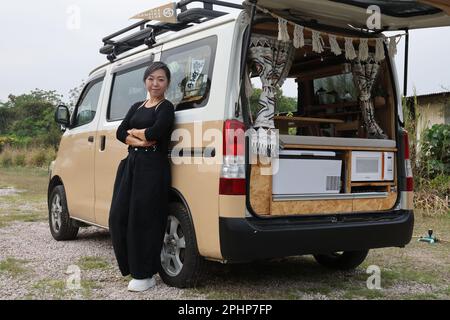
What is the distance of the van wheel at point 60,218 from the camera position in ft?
22.9

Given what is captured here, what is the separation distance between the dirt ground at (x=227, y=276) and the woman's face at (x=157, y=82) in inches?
64.6

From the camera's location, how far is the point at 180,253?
4656 millimetres

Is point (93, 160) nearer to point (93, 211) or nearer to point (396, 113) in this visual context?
point (93, 211)

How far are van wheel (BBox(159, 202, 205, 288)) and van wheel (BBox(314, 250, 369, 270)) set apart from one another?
173 cm

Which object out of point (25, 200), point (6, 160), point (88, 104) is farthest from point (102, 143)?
point (6, 160)

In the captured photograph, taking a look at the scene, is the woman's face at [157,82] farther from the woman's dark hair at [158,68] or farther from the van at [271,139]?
the van at [271,139]

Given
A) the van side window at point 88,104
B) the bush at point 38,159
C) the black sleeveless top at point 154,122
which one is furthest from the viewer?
the bush at point 38,159

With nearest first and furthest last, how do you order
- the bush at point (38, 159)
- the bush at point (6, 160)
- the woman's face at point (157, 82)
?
the woman's face at point (157, 82) → the bush at point (38, 159) → the bush at point (6, 160)

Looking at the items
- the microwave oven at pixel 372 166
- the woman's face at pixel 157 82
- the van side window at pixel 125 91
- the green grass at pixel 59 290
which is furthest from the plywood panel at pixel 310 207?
the van side window at pixel 125 91

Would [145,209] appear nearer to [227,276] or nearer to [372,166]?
[227,276]

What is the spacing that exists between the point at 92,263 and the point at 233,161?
2.41 meters

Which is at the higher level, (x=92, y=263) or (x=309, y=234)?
(x=309, y=234)

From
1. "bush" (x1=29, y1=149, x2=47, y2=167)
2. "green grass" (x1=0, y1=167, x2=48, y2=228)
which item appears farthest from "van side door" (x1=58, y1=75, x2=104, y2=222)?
"bush" (x1=29, y1=149, x2=47, y2=167)

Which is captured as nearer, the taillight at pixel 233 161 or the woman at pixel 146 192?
the taillight at pixel 233 161
